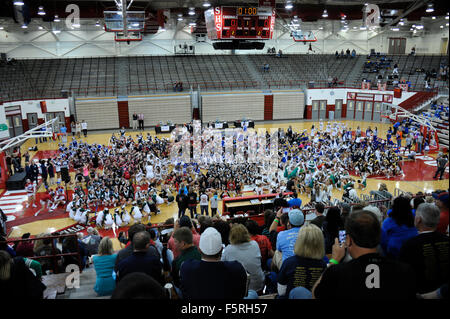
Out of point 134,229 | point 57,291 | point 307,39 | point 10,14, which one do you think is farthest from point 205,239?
point 307,39

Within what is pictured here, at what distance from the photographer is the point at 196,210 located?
51.5 ft

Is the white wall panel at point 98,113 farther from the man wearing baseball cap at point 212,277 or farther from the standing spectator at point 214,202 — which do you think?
the man wearing baseball cap at point 212,277

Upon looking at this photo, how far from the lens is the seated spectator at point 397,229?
14.5 feet

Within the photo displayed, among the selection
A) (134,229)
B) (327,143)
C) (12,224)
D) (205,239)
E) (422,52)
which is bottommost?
(12,224)

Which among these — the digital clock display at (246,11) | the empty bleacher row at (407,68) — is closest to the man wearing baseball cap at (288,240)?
the digital clock display at (246,11)

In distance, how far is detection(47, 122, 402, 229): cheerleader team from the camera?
15.4 metres

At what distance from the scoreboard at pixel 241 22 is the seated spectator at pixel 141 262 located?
1540 centimetres

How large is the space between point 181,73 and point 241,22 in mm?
22716

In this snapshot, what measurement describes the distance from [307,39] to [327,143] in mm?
13285

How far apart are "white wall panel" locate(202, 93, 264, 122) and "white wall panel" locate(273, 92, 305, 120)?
167 centimetres

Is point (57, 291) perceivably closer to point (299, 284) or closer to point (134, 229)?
point (134, 229)

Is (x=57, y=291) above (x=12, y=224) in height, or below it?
above

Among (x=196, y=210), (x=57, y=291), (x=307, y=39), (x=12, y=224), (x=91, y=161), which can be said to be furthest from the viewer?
(x=307, y=39)

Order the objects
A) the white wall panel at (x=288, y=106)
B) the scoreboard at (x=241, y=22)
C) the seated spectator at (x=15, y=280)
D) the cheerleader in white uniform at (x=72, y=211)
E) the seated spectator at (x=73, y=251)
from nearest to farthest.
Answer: the seated spectator at (x=15, y=280)
the seated spectator at (x=73, y=251)
the cheerleader in white uniform at (x=72, y=211)
the scoreboard at (x=241, y=22)
the white wall panel at (x=288, y=106)
